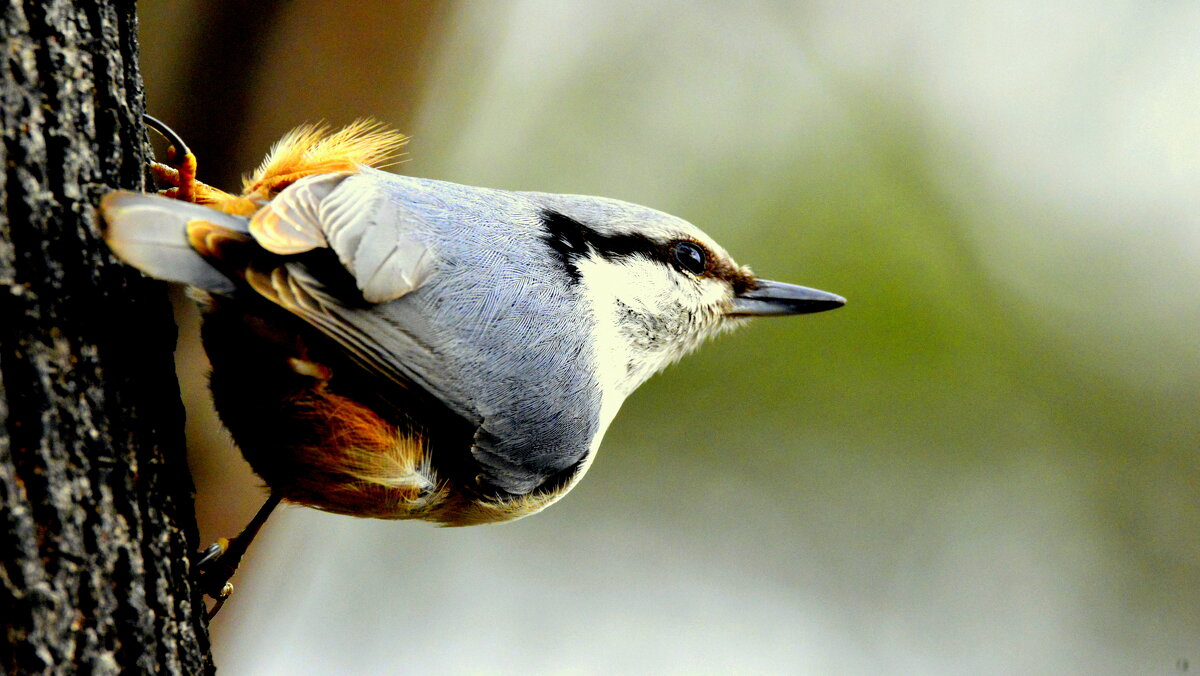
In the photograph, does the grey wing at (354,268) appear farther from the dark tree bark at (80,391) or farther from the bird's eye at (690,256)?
the bird's eye at (690,256)

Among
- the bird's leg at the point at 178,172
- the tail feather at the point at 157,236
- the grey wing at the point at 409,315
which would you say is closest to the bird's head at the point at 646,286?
the grey wing at the point at 409,315

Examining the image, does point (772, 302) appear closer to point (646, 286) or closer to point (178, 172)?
point (646, 286)

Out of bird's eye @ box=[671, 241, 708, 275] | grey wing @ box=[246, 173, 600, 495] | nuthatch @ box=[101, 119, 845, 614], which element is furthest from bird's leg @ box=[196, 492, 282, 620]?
bird's eye @ box=[671, 241, 708, 275]

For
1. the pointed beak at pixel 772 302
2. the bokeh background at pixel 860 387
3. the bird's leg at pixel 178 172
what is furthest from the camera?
the bokeh background at pixel 860 387

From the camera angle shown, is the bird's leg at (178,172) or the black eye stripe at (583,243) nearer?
the bird's leg at (178,172)

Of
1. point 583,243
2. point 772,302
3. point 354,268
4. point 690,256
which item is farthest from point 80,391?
point 772,302
